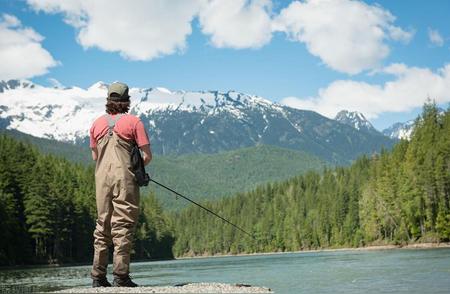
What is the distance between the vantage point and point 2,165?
7950 cm

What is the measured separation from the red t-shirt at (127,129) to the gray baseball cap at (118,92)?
42cm

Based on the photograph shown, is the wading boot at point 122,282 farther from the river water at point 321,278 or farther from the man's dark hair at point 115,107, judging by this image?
the river water at point 321,278

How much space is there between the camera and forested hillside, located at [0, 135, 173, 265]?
7281cm

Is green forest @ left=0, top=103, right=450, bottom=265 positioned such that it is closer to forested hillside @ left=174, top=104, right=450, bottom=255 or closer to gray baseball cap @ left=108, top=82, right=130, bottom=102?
forested hillside @ left=174, top=104, right=450, bottom=255

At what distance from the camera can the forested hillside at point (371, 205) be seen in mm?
93312

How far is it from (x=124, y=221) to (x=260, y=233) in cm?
16869

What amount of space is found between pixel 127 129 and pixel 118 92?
38.9 inches

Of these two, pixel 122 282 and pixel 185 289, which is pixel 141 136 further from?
pixel 185 289

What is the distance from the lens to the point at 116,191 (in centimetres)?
1171

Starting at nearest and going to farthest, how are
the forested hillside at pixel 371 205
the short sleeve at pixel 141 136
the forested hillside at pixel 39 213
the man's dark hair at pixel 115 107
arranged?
the short sleeve at pixel 141 136 → the man's dark hair at pixel 115 107 → the forested hillside at pixel 39 213 → the forested hillside at pixel 371 205

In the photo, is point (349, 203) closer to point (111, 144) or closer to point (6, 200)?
point (6, 200)

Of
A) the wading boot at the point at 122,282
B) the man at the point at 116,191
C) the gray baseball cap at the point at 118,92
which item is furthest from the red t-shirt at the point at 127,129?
the wading boot at the point at 122,282

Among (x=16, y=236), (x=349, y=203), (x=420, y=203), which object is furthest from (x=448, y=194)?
(x=16, y=236)

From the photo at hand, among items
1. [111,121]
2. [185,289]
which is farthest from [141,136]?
[185,289]
